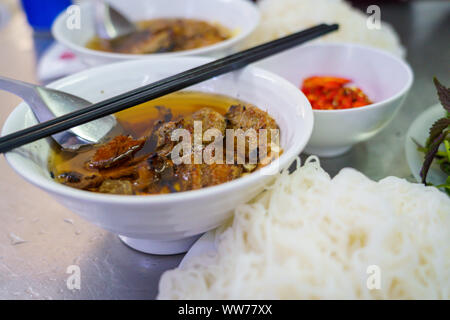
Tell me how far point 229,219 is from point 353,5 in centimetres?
Result: 273

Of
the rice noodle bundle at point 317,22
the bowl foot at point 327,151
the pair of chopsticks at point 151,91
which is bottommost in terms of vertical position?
the bowl foot at point 327,151

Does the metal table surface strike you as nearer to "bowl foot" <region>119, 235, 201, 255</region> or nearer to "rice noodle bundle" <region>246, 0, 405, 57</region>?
"bowl foot" <region>119, 235, 201, 255</region>

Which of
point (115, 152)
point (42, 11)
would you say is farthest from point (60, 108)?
point (42, 11)

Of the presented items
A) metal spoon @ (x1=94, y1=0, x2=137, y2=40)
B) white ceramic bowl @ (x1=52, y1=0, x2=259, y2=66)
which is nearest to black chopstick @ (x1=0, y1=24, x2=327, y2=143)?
white ceramic bowl @ (x1=52, y1=0, x2=259, y2=66)

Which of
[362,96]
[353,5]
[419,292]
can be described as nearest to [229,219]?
[419,292]

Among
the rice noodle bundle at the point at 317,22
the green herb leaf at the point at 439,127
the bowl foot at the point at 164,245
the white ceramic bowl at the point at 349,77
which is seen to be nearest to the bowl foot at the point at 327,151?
the white ceramic bowl at the point at 349,77

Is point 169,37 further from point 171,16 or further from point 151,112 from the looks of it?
point 151,112

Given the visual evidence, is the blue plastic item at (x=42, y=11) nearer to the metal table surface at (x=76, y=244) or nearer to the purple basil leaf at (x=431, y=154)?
the metal table surface at (x=76, y=244)

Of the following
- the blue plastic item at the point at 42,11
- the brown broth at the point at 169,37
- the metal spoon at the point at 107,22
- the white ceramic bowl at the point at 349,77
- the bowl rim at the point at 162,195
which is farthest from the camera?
the blue plastic item at the point at 42,11

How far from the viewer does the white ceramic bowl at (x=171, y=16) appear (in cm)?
181

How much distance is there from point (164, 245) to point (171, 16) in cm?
163

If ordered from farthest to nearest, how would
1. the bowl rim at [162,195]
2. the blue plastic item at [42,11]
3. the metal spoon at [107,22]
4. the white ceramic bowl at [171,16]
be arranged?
the blue plastic item at [42,11]
the metal spoon at [107,22]
the white ceramic bowl at [171,16]
the bowl rim at [162,195]

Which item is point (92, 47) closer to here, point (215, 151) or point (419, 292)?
point (215, 151)

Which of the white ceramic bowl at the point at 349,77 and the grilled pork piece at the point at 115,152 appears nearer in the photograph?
the grilled pork piece at the point at 115,152
